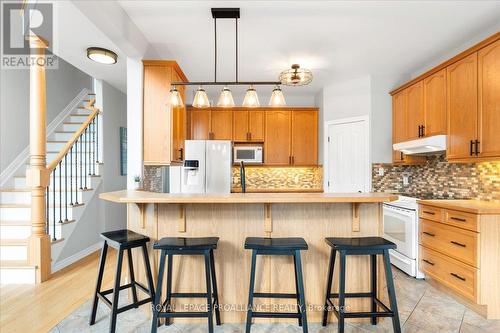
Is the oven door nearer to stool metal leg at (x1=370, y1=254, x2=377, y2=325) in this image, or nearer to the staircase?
stool metal leg at (x1=370, y1=254, x2=377, y2=325)

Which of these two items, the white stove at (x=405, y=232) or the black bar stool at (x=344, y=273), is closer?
the black bar stool at (x=344, y=273)

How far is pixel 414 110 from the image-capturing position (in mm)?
3479

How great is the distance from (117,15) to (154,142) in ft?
4.07

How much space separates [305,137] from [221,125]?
155 centimetres

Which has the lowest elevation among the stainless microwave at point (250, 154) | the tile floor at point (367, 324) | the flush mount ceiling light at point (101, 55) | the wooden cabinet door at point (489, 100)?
the tile floor at point (367, 324)

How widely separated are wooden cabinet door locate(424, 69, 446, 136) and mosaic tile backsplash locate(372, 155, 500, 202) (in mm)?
522

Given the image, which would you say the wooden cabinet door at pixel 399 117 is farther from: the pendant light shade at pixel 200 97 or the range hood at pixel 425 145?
the pendant light shade at pixel 200 97

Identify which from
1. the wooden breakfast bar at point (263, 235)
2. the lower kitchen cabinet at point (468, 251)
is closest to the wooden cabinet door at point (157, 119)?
the wooden breakfast bar at point (263, 235)

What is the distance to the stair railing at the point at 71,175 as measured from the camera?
3266 mm

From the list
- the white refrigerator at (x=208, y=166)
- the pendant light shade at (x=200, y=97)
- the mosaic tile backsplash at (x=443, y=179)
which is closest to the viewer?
the pendant light shade at (x=200, y=97)

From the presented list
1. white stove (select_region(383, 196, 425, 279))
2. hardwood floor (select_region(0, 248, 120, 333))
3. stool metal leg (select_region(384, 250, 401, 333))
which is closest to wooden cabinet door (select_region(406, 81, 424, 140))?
white stove (select_region(383, 196, 425, 279))

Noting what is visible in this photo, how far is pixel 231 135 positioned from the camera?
16.0 ft

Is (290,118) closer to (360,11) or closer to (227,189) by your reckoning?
(227,189)

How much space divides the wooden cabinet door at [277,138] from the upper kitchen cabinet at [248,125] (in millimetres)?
112
